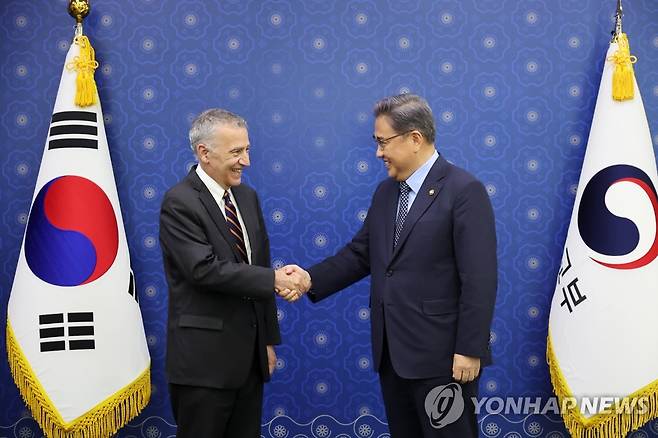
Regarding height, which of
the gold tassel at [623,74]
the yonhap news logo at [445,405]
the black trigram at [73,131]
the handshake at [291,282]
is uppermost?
the gold tassel at [623,74]

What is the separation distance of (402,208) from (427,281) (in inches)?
10.7

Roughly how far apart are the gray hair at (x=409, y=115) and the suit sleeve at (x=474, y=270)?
26 centimetres

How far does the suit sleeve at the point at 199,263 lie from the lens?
2.22m

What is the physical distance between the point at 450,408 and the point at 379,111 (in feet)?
3.18

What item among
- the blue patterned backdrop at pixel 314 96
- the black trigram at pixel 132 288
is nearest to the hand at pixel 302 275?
the blue patterned backdrop at pixel 314 96

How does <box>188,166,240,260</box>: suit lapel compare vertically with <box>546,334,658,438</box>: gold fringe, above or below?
above

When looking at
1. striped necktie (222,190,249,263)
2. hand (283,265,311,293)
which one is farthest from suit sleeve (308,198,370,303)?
striped necktie (222,190,249,263)

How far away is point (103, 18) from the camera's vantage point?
127 inches

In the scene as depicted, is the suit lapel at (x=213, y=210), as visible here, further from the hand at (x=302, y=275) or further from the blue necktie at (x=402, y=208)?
the blue necktie at (x=402, y=208)

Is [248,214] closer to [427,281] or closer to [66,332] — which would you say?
[427,281]

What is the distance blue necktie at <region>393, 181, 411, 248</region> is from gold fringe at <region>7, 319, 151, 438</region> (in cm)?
136

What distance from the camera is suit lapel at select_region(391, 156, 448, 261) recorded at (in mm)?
2281

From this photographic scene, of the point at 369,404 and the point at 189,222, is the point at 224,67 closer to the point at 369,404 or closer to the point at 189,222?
the point at 189,222

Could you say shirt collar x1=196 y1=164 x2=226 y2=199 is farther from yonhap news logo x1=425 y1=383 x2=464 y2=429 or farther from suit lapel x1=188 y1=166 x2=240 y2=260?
yonhap news logo x1=425 y1=383 x2=464 y2=429
